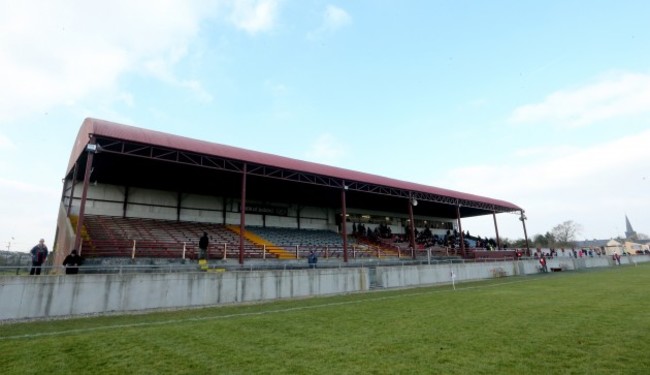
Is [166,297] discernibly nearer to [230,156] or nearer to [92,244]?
[92,244]

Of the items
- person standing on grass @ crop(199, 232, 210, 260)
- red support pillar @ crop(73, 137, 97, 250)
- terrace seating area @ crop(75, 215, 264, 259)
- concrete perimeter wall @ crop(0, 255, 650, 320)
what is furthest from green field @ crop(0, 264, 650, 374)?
terrace seating area @ crop(75, 215, 264, 259)

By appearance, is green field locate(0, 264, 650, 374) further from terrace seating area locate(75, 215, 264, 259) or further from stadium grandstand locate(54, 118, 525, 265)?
stadium grandstand locate(54, 118, 525, 265)

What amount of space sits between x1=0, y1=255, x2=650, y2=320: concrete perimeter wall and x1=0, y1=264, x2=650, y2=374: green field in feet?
2.75

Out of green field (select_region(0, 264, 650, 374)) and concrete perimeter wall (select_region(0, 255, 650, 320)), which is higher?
concrete perimeter wall (select_region(0, 255, 650, 320))

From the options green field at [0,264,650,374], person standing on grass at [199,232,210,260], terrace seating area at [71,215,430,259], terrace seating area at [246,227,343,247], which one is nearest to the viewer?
green field at [0,264,650,374]

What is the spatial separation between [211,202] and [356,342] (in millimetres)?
23892

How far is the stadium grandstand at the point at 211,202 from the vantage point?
18.4 metres

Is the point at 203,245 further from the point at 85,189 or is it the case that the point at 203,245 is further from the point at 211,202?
the point at 211,202

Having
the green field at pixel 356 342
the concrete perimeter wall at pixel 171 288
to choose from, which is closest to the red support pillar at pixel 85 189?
the concrete perimeter wall at pixel 171 288

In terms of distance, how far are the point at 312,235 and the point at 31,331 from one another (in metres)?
23.7

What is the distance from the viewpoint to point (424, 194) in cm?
3175

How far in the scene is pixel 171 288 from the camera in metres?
13.2

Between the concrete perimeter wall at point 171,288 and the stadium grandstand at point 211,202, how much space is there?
10.8 feet

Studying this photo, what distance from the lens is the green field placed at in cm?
531
